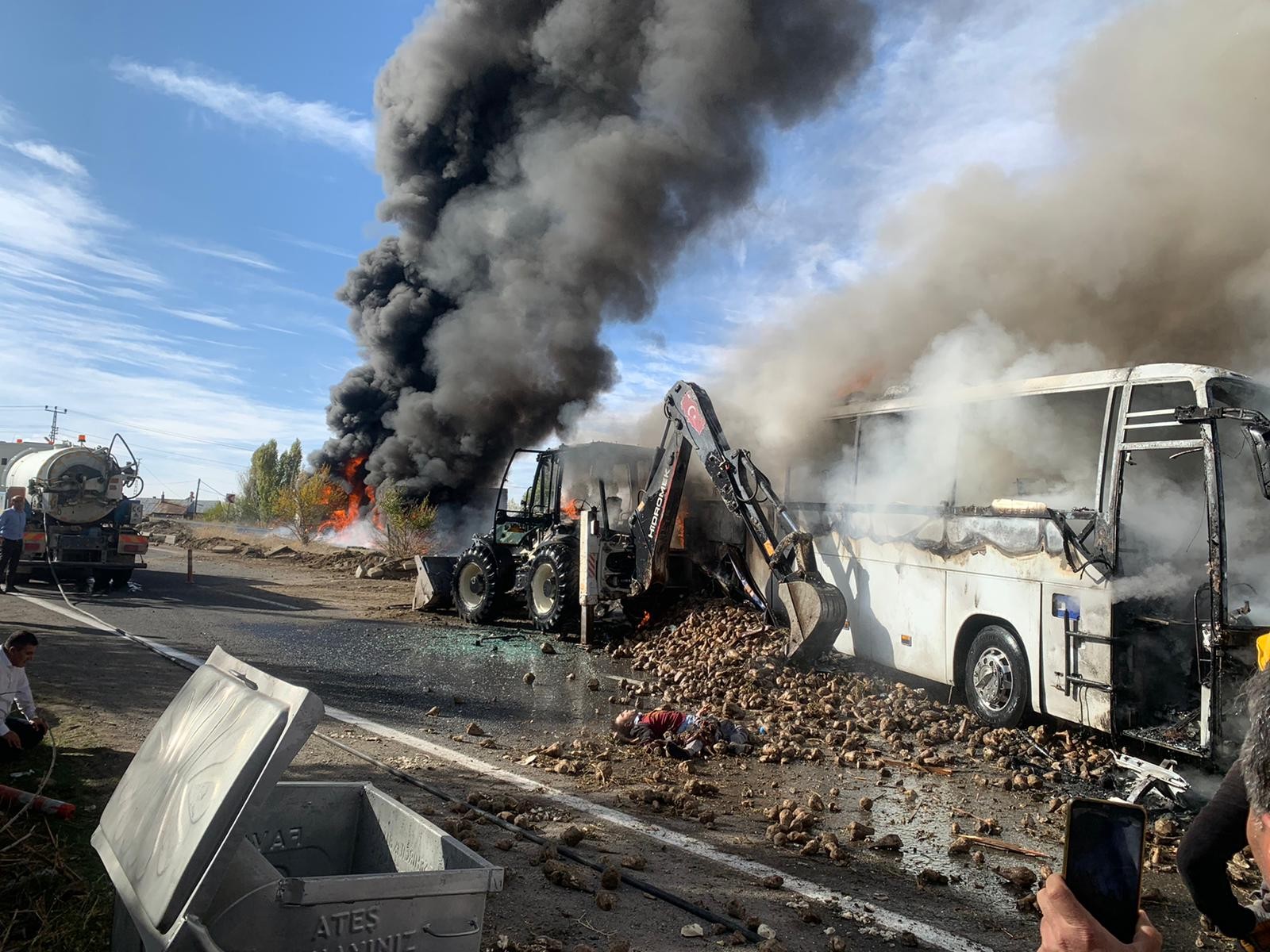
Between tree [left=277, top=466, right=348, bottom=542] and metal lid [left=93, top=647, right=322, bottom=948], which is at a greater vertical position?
tree [left=277, top=466, right=348, bottom=542]

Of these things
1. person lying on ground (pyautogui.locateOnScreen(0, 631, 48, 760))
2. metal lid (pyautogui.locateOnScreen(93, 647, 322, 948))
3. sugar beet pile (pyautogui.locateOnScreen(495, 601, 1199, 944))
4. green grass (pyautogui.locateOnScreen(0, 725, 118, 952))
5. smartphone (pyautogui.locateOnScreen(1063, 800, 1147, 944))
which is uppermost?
smartphone (pyautogui.locateOnScreen(1063, 800, 1147, 944))

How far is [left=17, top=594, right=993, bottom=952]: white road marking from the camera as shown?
351 centimetres

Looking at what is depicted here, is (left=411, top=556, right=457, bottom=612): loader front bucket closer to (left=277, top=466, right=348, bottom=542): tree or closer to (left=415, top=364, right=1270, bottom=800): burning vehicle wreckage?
(left=415, top=364, right=1270, bottom=800): burning vehicle wreckage

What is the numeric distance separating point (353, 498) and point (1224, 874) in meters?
32.4

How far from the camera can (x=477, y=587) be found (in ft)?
43.6

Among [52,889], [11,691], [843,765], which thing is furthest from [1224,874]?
[11,691]

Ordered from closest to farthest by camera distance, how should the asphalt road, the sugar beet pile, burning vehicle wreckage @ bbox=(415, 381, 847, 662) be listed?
1. the sugar beet pile
2. the asphalt road
3. burning vehicle wreckage @ bbox=(415, 381, 847, 662)

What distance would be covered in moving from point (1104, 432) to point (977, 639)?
6.55 feet

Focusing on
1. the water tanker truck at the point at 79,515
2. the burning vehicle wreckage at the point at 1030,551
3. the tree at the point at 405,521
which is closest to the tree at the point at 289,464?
the tree at the point at 405,521

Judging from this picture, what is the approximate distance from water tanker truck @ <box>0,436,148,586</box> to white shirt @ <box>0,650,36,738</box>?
1024cm

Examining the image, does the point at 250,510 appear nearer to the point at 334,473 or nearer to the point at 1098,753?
the point at 334,473

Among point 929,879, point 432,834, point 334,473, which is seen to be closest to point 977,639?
point 929,879

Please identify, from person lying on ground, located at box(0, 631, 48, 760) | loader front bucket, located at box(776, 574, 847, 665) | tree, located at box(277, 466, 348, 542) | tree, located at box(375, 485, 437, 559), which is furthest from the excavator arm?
tree, located at box(277, 466, 348, 542)

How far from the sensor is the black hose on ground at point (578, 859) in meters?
3.42
